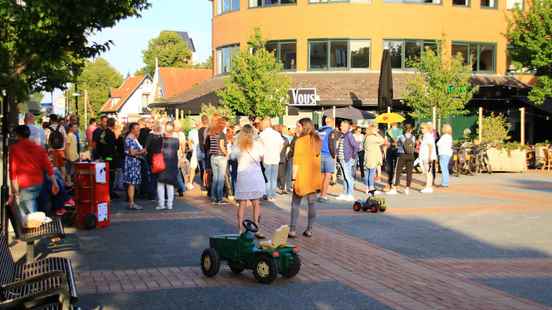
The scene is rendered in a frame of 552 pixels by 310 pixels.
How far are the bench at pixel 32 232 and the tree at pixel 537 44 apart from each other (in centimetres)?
2854

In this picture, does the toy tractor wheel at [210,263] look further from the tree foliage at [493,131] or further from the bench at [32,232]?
the tree foliage at [493,131]

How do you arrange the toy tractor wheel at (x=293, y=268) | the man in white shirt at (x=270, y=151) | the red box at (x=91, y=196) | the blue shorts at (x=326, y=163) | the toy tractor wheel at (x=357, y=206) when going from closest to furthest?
the toy tractor wheel at (x=293, y=268) → the red box at (x=91, y=196) → the toy tractor wheel at (x=357, y=206) → the blue shorts at (x=326, y=163) → the man in white shirt at (x=270, y=151)

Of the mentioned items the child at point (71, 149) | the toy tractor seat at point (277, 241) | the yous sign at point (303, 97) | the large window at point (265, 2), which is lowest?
the toy tractor seat at point (277, 241)

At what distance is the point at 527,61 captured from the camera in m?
34.6

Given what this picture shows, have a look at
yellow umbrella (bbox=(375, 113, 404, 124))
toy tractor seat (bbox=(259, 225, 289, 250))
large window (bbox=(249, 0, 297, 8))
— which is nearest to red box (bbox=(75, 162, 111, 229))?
toy tractor seat (bbox=(259, 225, 289, 250))

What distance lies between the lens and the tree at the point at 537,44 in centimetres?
3312

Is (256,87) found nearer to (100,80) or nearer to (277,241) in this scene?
(277,241)

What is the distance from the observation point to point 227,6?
4238cm

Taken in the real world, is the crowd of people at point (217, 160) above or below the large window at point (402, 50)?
→ below

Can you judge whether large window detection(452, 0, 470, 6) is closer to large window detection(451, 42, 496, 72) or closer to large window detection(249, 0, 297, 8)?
large window detection(451, 42, 496, 72)

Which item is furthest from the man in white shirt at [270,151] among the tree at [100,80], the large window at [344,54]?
the tree at [100,80]

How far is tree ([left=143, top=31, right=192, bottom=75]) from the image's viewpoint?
9881cm

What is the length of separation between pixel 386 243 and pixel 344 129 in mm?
6460

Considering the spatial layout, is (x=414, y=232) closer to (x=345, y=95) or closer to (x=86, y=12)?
(x=86, y=12)
